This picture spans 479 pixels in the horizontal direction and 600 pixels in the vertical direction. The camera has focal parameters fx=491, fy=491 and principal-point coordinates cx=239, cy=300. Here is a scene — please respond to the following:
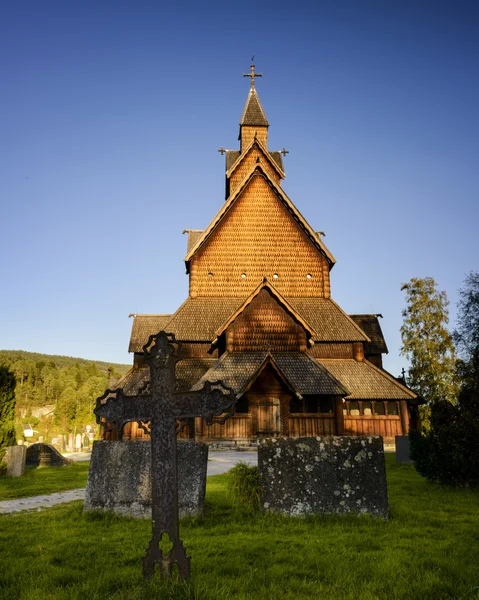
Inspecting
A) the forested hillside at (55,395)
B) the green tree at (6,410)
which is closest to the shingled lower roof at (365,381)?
the green tree at (6,410)

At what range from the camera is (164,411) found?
15.8 ft

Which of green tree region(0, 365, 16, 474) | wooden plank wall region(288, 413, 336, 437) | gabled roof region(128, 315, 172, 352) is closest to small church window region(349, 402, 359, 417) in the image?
wooden plank wall region(288, 413, 336, 437)

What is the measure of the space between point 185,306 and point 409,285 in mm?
22835

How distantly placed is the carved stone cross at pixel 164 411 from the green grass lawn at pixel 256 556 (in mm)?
610

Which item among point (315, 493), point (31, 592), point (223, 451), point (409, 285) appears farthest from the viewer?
point (409, 285)

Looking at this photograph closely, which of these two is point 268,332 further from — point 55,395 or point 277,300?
point 55,395

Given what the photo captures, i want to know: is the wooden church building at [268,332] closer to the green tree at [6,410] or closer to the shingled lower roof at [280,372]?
the shingled lower roof at [280,372]

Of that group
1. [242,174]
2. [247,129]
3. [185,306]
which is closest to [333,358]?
[185,306]

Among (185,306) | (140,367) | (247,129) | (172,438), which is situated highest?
(247,129)

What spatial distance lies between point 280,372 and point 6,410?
11235 millimetres

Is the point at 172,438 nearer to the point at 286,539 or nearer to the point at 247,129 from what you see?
the point at 286,539

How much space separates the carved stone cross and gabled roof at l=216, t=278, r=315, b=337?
64.3 feet

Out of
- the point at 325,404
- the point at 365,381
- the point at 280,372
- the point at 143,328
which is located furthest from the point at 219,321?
the point at 365,381

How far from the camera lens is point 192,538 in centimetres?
588
